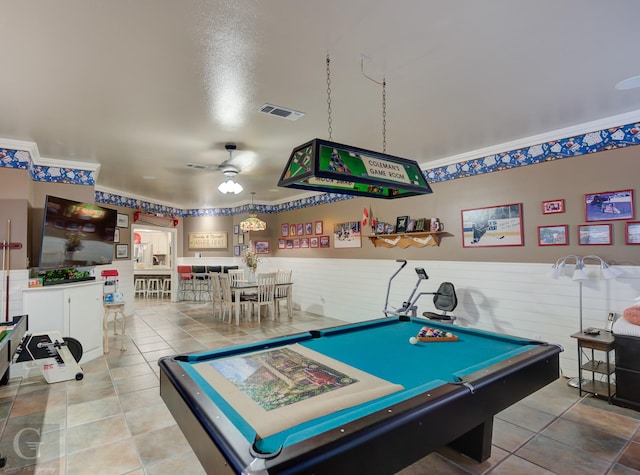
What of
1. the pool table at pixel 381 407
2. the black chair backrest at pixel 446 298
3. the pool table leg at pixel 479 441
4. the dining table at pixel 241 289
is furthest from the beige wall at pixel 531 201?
the pool table leg at pixel 479 441

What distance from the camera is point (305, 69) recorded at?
2.50m

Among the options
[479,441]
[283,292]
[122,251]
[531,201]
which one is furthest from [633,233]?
[122,251]

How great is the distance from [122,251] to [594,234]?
8121 millimetres

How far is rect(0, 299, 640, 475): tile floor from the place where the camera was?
2.26 meters

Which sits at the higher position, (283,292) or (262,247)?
(262,247)

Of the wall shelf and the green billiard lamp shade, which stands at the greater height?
the green billiard lamp shade

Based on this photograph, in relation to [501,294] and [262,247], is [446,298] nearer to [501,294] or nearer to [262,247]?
[501,294]

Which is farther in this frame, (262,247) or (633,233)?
(262,247)

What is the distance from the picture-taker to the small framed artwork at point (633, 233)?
3324 mm

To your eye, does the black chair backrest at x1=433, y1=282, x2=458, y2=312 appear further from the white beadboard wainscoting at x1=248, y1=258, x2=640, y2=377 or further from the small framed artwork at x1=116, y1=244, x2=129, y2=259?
the small framed artwork at x1=116, y1=244, x2=129, y2=259

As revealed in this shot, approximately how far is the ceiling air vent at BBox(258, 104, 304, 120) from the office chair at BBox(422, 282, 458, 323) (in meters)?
2.90

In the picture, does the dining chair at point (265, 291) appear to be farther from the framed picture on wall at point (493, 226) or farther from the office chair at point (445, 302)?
the framed picture on wall at point (493, 226)

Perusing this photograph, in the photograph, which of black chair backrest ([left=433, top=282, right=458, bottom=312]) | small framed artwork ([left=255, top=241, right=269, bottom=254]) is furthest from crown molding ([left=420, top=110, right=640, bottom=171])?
small framed artwork ([left=255, top=241, right=269, bottom=254])

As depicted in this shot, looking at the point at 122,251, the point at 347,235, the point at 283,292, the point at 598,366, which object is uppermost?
the point at 347,235
